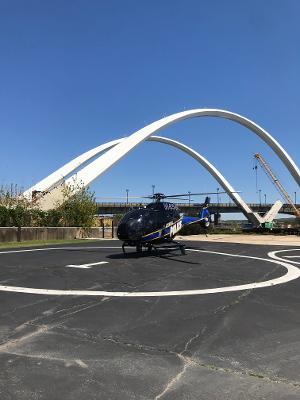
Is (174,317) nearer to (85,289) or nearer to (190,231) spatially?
(85,289)

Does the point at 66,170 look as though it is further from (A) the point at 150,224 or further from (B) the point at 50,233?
(A) the point at 150,224

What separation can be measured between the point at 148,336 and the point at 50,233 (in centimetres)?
2801

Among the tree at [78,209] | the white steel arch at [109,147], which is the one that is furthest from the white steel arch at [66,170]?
the tree at [78,209]

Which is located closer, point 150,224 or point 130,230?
point 130,230

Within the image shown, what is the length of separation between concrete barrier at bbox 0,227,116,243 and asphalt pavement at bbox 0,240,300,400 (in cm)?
1704

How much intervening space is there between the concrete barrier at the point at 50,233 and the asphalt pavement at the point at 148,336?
55.9ft

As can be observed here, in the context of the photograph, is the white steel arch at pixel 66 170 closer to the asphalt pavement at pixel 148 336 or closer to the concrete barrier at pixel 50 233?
the concrete barrier at pixel 50 233

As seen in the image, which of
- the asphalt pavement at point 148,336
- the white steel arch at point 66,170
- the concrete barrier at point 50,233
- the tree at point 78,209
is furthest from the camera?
the white steel arch at point 66,170

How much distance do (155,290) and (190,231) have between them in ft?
117

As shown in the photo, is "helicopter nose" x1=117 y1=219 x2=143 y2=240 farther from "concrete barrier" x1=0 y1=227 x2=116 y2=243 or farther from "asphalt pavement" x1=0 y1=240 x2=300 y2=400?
"concrete barrier" x1=0 y1=227 x2=116 y2=243

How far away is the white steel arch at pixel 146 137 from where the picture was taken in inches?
2131

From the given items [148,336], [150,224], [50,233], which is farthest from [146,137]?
[148,336]

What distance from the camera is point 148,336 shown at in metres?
7.04

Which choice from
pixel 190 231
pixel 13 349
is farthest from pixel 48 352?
pixel 190 231
